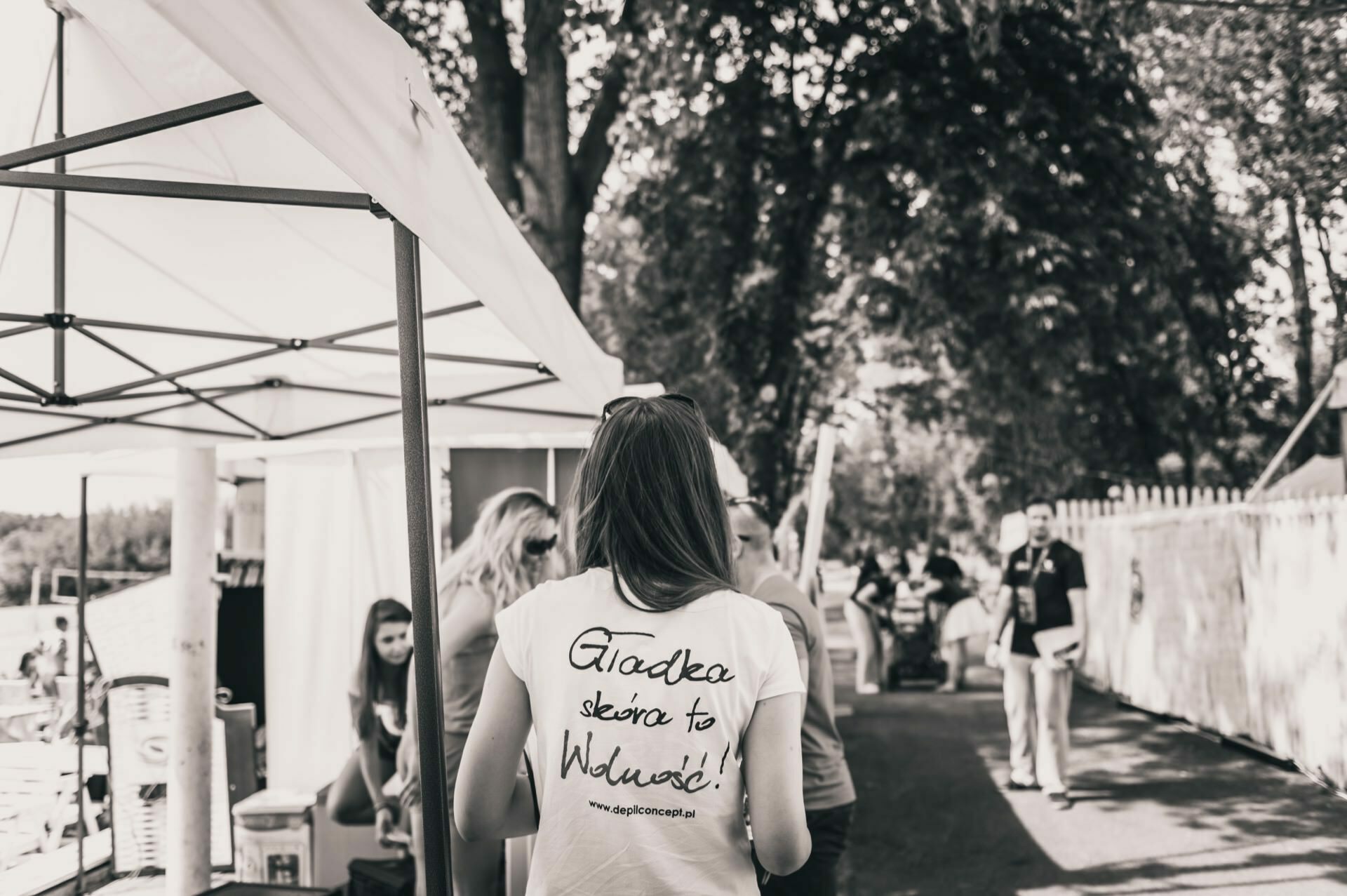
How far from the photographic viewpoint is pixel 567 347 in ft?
11.5

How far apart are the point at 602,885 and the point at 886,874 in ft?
16.4

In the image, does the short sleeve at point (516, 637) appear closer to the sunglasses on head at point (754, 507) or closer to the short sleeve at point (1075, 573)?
the sunglasses on head at point (754, 507)

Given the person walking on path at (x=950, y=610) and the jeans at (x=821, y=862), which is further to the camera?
the person walking on path at (x=950, y=610)

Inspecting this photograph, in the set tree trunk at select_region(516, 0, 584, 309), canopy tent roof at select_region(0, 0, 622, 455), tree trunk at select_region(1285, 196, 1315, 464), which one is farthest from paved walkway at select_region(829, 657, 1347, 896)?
tree trunk at select_region(1285, 196, 1315, 464)

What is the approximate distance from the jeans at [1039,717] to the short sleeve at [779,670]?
254 inches

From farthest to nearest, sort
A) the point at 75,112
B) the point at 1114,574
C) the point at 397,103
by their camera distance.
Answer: the point at 1114,574
the point at 75,112
the point at 397,103

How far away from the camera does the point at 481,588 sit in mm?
4195

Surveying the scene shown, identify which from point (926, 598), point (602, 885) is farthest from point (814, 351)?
point (602, 885)

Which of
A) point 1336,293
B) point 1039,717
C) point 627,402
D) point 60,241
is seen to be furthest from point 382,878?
point 1336,293

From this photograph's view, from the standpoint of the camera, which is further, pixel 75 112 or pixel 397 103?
pixel 75 112

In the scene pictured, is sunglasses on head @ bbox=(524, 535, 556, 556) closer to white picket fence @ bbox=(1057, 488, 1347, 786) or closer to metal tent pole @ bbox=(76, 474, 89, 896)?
metal tent pole @ bbox=(76, 474, 89, 896)

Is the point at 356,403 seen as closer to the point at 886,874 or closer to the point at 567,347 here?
the point at 567,347

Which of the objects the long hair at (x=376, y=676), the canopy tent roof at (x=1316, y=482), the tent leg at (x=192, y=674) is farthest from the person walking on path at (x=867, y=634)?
the tent leg at (x=192, y=674)

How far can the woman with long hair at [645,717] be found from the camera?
175 cm
